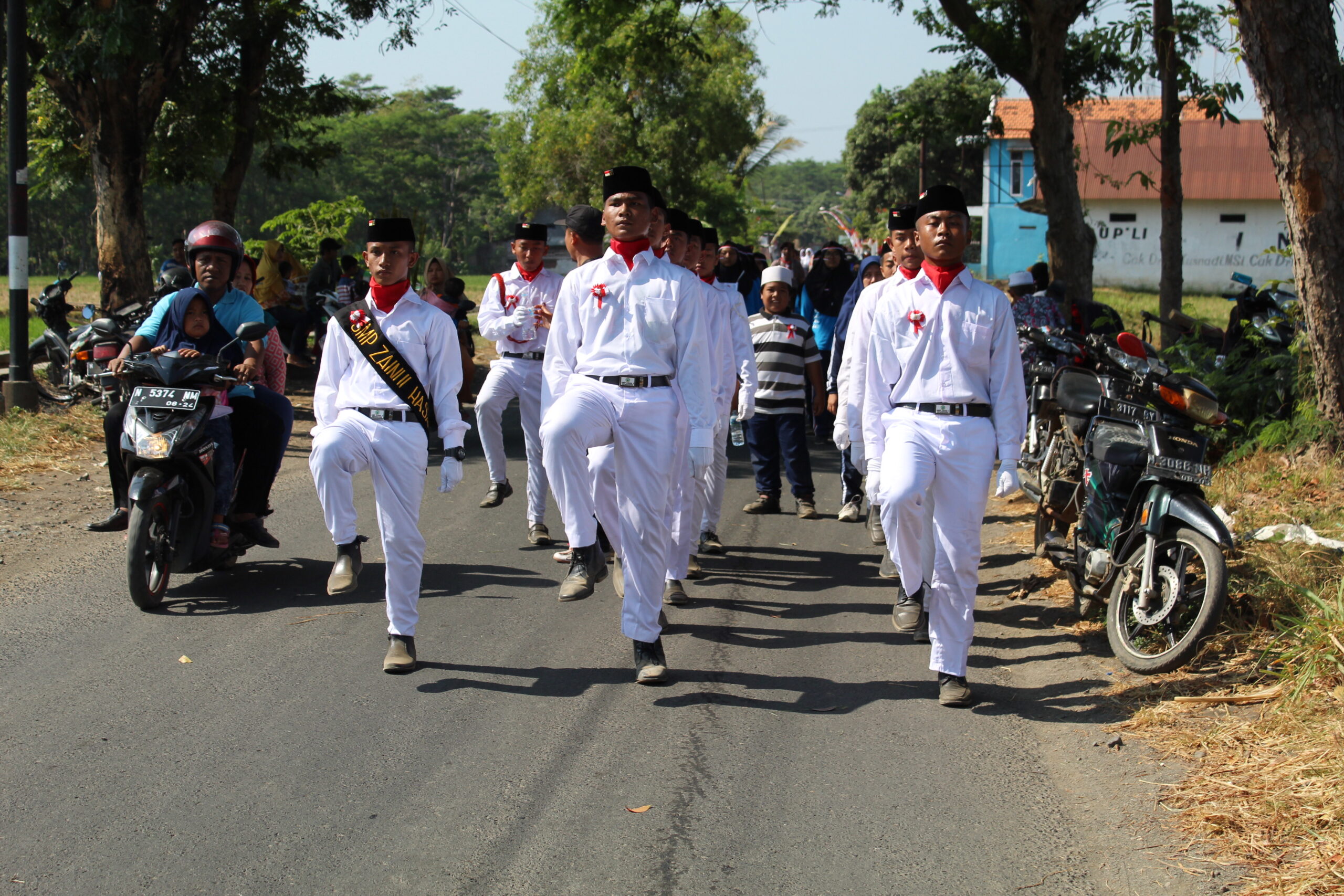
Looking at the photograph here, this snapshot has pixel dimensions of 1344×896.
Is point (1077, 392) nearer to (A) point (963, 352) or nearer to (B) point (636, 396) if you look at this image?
(A) point (963, 352)

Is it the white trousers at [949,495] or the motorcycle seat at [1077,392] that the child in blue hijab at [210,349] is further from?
the motorcycle seat at [1077,392]

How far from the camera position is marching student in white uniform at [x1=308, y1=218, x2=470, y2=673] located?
5637 millimetres

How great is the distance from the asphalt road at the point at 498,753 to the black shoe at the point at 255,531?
443mm

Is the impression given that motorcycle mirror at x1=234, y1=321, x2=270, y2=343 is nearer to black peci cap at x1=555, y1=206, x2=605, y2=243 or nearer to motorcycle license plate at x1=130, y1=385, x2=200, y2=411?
motorcycle license plate at x1=130, y1=385, x2=200, y2=411

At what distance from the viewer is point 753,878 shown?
12.3ft

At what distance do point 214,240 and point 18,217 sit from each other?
6336 mm

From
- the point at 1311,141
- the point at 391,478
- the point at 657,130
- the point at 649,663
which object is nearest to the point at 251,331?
the point at 391,478

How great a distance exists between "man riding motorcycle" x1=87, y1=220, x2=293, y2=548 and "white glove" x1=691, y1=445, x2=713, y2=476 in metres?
3.09

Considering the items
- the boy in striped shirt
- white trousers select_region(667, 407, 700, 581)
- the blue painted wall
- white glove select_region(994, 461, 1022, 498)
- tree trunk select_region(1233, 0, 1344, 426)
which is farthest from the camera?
the blue painted wall

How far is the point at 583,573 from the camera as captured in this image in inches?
234

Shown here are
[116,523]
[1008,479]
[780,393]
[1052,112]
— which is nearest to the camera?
[1008,479]

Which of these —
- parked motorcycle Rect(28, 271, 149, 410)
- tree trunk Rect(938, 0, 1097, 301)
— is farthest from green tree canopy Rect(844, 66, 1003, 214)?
parked motorcycle Rect(28, 271, 149, 410)

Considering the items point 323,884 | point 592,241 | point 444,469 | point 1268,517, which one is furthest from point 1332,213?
point 323,884

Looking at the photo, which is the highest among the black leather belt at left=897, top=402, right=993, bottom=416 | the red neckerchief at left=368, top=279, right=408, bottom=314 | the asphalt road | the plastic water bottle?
the red neckerchief at left=368, top=279, right=408, bottom=314
